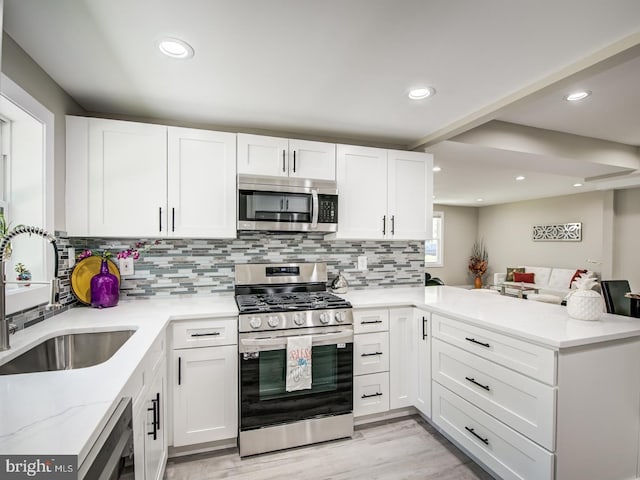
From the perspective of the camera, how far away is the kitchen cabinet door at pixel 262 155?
2469mm

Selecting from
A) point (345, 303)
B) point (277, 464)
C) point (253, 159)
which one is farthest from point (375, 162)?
point (277, 464)

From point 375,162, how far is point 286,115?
85cm

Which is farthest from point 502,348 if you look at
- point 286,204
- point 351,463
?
point 286,204

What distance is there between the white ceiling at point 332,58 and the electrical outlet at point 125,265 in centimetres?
107

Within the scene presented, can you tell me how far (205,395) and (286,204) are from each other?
4.61 feet

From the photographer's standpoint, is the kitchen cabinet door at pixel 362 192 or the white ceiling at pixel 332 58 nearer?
the white ceiling at pixel 332 58

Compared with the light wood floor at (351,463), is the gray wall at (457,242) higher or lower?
higher

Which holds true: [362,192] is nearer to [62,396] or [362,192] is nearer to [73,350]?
[73,350]

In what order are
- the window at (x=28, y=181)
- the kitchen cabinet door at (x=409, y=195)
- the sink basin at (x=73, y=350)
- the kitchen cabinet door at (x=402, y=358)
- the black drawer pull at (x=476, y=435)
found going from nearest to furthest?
the sink basin at (x=73, y=350), the window at (x=28, y=181), the black drawer pull at (x=476, y=435), the kitchen cabinet door at (x=402, y=358), the kitchen cabinet door at (x=409, y=195)

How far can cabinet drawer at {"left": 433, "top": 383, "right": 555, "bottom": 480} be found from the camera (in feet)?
5.25

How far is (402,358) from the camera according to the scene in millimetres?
2531

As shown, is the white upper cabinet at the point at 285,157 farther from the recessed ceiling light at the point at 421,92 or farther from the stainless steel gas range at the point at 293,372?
the stainless steel gas range at the point at 293,372

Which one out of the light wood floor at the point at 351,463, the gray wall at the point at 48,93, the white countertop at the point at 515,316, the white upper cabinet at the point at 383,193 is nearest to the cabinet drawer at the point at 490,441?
the light wood floor at the point at 351,463

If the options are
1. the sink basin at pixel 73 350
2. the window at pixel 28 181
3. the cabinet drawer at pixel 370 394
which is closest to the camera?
the sink basin at pixel 73 350
